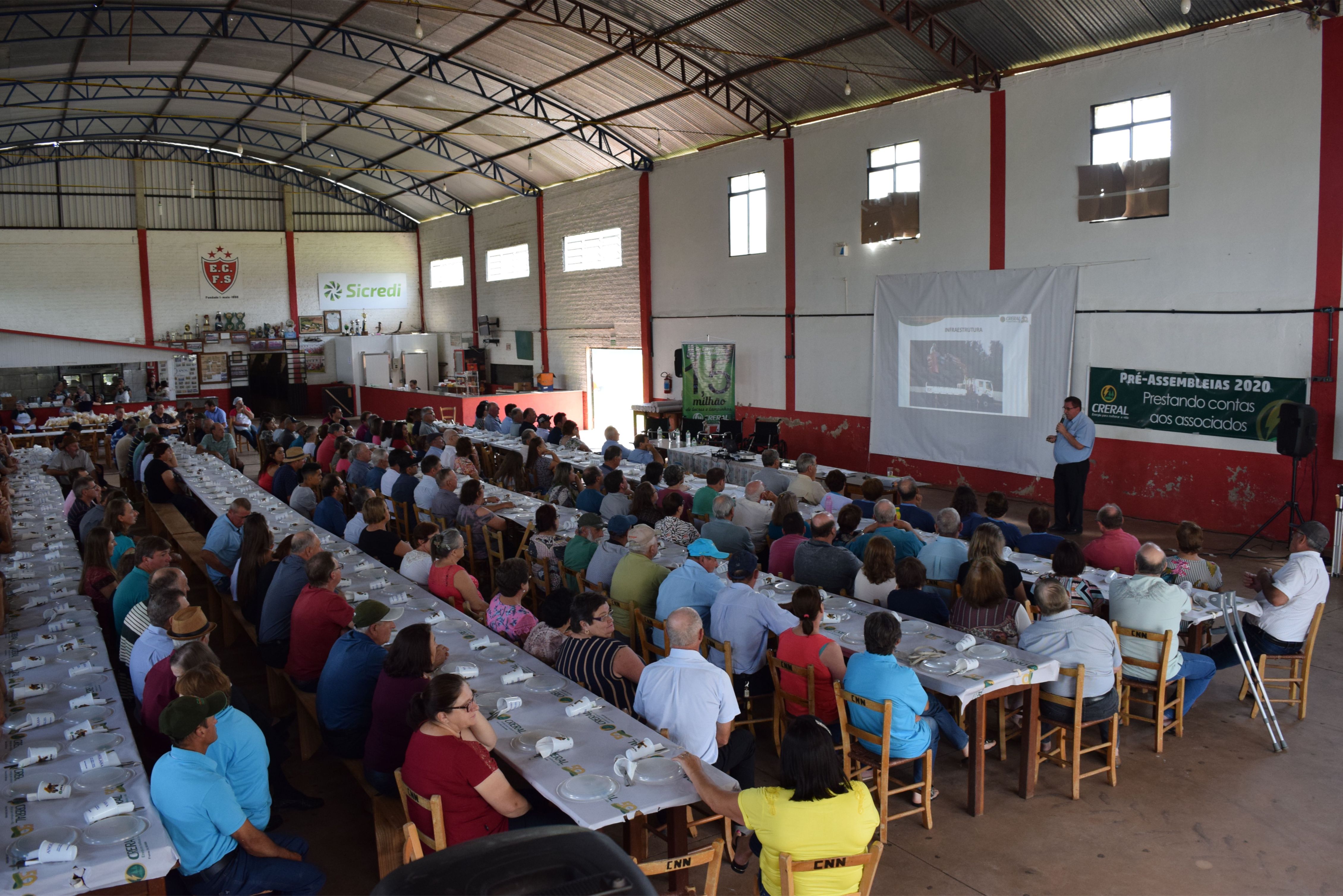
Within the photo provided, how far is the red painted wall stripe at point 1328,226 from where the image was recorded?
28.6ft

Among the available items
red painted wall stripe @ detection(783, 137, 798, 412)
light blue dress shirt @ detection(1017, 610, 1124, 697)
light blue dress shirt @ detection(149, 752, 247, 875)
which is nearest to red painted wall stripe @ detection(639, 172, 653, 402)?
red painted wall stripe @ detection(783, 137, 798, 412)

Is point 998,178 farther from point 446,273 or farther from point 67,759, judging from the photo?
point 446,273

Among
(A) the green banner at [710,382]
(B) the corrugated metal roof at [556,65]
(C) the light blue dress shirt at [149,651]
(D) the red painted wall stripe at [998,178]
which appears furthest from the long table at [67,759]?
(A) the green banner at [710,382]

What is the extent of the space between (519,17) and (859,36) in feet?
15.4

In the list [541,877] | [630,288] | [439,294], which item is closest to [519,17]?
[630,288]

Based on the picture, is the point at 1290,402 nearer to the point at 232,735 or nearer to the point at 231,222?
the point at 232,735

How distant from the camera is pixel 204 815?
126 inches

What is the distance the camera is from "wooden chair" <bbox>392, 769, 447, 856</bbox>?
10.3ft

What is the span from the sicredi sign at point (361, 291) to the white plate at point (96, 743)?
25174 millimetres

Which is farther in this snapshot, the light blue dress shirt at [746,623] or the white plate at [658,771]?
the light blue dress shirt at [746,623]

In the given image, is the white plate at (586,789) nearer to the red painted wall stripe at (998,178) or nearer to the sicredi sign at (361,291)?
the red painted wall stripe at (998,178)

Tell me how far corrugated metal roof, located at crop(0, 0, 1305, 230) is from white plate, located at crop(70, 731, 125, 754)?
1023 centimetres

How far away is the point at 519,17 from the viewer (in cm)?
1303

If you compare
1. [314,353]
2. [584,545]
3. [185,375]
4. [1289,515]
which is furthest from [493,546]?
[314,353]
